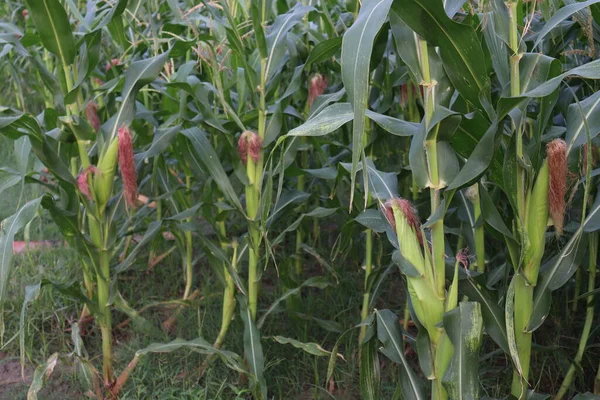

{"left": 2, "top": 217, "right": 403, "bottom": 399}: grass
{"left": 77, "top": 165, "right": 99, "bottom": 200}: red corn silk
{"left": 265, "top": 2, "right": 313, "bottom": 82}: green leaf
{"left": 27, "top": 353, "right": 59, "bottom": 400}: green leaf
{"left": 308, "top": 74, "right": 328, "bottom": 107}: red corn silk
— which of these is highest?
{"left": 265, "top": 2, "right": 313, "bottom": 82}: green leaf

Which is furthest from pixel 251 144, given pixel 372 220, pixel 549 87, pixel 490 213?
pixel 549 87

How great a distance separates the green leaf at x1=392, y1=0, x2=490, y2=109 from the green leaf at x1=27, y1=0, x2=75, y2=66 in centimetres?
135

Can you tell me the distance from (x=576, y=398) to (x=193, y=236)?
2198mm

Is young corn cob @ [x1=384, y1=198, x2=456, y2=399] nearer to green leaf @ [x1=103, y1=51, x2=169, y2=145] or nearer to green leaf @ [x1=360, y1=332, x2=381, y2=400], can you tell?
green leaf @ [x1=360, y1=332, x2=381, y2=400]

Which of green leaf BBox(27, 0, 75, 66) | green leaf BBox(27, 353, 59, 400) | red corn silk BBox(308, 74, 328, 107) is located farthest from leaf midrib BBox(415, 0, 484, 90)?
green leaf BBox(27, 353, 59, 400)

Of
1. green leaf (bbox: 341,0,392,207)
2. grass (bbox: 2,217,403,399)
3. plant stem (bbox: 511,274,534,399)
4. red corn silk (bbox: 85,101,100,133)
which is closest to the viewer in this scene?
green leaf (bbox: 341,0,392,207)

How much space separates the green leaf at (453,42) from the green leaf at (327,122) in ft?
0.89

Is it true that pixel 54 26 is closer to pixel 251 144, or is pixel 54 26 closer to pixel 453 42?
pixel 251 144

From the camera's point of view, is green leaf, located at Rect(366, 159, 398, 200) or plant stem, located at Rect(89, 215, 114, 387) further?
plant stem, located at Rect(89, 215, 114, 387)

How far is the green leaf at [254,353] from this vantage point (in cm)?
255

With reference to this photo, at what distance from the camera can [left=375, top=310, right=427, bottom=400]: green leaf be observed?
6.97 feet

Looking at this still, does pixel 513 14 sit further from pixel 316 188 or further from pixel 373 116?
pixel 316 188

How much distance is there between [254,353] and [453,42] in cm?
148

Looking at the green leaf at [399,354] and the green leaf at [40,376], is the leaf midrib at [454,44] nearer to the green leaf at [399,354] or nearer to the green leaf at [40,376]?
the green leaf at [399,354]
